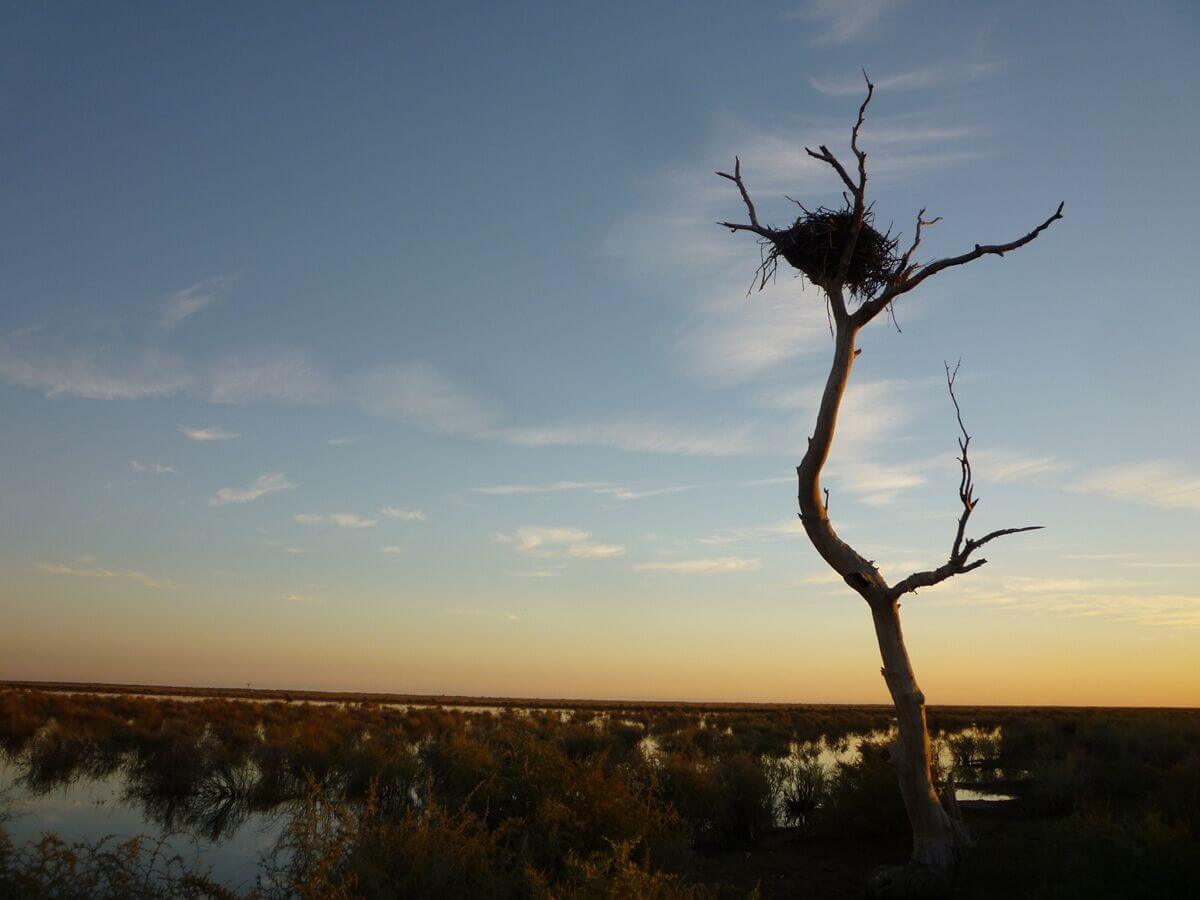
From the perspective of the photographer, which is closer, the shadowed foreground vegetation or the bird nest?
the shadowed foreground vegetation

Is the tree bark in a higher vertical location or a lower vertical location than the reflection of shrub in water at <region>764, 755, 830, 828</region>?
higher

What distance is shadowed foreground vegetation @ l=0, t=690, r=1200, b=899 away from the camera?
6.58m

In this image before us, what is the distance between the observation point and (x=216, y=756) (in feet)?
58.0

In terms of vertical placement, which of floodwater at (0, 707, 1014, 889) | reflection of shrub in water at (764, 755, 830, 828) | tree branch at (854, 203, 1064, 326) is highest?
tree branch at (854, 203, 1064, 326)

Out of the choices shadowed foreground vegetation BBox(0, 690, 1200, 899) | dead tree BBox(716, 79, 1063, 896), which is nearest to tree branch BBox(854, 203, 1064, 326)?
dead tree BBox(716, 79, 1063, 896)

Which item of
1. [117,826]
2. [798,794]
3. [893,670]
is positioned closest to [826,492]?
[893,670]

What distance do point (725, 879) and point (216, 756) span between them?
12.5 m

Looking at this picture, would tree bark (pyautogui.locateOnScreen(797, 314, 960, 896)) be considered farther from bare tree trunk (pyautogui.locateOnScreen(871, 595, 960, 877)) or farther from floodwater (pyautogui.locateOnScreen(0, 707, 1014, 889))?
floodwater (pyautogui.locateOnScreen(0, 707, 1014, 889))

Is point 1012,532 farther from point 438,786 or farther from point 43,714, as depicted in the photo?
point 43,714

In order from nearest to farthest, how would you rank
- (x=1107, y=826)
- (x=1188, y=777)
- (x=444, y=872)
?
(x=444, y=872) → (x=1107, y=826) → (x=1188, y=777)

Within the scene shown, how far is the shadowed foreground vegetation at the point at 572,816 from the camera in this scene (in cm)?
658

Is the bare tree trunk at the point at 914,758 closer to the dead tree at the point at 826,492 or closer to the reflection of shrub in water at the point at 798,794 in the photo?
the dead tree at the point at 826,492

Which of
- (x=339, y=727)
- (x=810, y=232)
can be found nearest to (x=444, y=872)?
(x=810, y=232)

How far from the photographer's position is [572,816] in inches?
355
